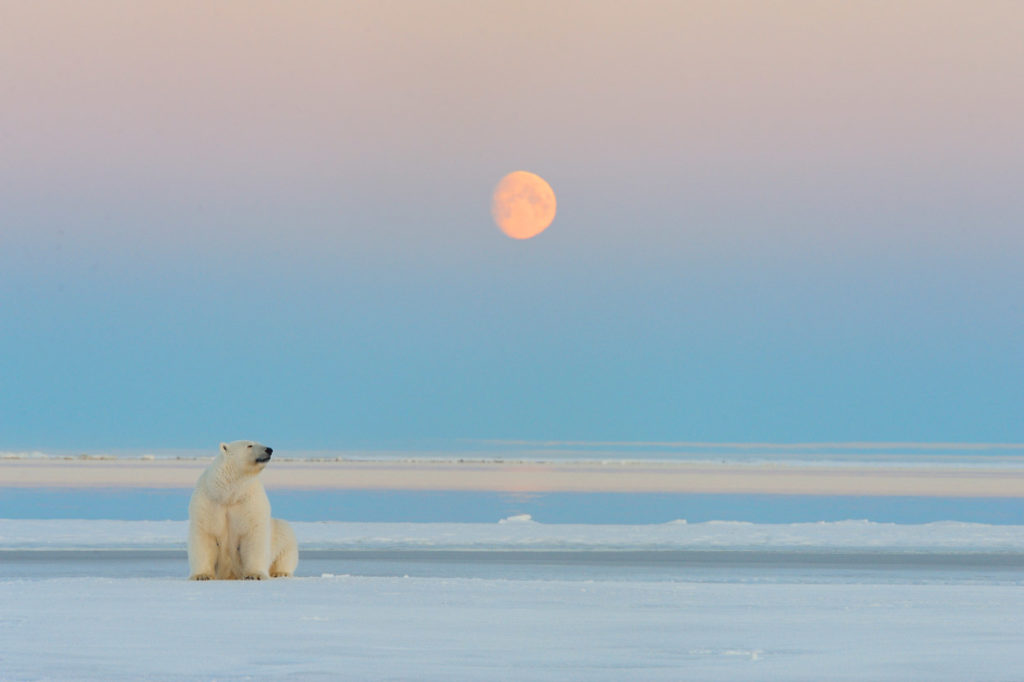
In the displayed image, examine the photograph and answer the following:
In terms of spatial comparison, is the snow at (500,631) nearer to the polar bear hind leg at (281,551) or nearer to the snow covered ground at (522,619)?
the snow covered ground at (522,619)

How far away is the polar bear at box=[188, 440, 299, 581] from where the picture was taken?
1196 centimetres

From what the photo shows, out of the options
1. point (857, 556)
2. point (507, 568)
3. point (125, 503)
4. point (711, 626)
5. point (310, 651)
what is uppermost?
point (125, 503)

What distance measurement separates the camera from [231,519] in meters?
12.1

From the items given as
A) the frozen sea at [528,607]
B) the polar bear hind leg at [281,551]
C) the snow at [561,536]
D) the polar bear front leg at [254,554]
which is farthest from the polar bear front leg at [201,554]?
the snow at [561,536]

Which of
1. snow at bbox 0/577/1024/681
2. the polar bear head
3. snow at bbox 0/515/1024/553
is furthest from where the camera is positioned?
snow at bbox 0/515/1024/553

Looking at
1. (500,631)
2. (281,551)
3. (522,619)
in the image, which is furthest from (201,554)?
(500,631)

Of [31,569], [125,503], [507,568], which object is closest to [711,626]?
[507,568]

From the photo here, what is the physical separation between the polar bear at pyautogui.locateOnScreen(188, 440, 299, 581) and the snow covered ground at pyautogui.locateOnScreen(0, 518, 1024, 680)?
1.76ft

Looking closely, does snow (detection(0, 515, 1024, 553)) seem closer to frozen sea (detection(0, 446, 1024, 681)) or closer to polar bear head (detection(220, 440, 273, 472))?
frozen sea (detection(0, 446, 1024, 681))

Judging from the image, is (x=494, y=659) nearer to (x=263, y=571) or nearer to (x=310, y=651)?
(x=310, y=651)

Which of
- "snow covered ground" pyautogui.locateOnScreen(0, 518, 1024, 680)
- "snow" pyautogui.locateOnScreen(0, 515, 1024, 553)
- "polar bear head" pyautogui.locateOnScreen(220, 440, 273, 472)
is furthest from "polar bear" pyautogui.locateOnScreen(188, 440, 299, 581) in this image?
"snow" pyautogui.locateOnScreen(0, 515, 1024, 553)

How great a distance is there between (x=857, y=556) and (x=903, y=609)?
24.7ft

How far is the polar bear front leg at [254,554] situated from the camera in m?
12.1

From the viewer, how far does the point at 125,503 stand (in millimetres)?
31547
